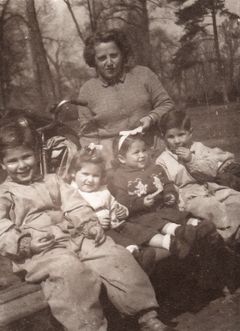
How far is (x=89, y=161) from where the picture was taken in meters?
2.08

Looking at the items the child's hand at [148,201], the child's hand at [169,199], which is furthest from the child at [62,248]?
the child's hand at [169,199]

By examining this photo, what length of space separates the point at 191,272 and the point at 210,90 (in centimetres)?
266

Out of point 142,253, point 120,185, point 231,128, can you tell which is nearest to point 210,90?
point 231,128

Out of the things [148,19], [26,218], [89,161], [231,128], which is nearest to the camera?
[26,218]

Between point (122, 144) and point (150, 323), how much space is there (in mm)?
869

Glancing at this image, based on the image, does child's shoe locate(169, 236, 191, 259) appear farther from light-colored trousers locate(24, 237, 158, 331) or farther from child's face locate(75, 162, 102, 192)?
child's face locate(75, 162, 102, 192)

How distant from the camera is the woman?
2471mm

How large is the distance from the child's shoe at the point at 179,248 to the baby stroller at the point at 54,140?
582 mm

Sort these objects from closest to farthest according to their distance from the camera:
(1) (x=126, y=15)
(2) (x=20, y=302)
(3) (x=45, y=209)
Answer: (2) (x=20, y=302)
(3) (x=45, y=209)
(1) (x=126, y=15)

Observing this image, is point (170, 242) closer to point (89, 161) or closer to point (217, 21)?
point (89, 161)

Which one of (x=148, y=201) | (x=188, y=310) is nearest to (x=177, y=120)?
(x=148, y=201)

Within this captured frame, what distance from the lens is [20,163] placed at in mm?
1921

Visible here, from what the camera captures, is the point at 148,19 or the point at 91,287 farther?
the point at 148,19

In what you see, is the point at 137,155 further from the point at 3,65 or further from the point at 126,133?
the point at 3,65
